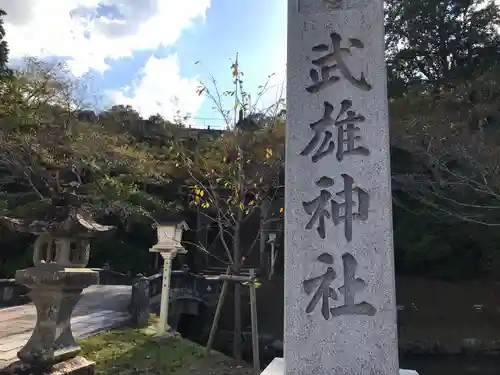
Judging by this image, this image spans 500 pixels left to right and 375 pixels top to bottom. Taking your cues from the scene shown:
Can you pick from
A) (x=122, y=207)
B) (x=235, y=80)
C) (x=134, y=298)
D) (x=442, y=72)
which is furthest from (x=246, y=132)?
(x=442, y=72)

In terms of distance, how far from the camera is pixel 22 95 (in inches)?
543

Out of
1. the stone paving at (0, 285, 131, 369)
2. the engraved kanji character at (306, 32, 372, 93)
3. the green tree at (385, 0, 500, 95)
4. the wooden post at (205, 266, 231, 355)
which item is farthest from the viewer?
the green tree at (385, 0, 500, 95)

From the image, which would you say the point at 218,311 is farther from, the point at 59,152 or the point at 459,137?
the point at 59,152

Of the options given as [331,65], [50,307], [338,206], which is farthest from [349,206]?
[50,307]

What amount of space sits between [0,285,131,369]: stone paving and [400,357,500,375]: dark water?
8277mm

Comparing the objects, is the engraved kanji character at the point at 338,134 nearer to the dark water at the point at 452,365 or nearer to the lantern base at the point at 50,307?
the lantern base at the point at 50,307

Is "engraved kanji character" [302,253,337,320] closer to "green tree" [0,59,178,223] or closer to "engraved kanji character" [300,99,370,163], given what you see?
"engraved kanji character" [300,99,370,163]

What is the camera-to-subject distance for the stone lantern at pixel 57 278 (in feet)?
17.4

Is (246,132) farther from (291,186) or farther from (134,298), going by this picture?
(291,186)

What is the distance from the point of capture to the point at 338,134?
120 inches

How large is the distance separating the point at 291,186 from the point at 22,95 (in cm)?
1324

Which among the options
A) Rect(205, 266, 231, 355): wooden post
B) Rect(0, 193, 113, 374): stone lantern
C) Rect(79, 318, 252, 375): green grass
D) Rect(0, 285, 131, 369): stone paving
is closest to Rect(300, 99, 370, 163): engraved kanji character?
Rect(0, 193, 113, 374): stone lantern

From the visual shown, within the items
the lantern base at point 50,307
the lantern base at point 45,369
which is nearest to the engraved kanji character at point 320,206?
the lantern base at point 50,307

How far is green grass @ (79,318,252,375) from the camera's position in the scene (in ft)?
22.5
